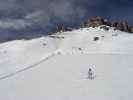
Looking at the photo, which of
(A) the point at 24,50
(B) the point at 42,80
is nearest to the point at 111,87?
(B) the point at 42,80

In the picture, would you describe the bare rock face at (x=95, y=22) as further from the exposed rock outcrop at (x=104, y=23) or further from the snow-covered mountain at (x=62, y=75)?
the snow-covered mountain at (x=62, y=75)

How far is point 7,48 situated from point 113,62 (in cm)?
2412

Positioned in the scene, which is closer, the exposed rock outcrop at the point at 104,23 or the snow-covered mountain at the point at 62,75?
the snow-covered mountain at the point at 62,75

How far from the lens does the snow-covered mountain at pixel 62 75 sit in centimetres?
2216

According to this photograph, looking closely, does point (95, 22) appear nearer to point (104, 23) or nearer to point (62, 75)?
point (104, 23)

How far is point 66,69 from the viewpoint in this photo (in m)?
33.6


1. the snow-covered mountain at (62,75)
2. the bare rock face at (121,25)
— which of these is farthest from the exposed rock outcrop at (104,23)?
the snow-covered mountain at (62,75)

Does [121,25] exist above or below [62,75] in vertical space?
above

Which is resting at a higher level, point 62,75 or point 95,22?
point 95,22

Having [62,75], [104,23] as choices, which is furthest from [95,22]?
[62,75]

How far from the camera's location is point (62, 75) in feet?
98.3

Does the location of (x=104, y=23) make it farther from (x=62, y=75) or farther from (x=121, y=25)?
(x=62, y=75)

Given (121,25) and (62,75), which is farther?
(121,25)

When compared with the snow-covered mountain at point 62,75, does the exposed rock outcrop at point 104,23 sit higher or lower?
higher
